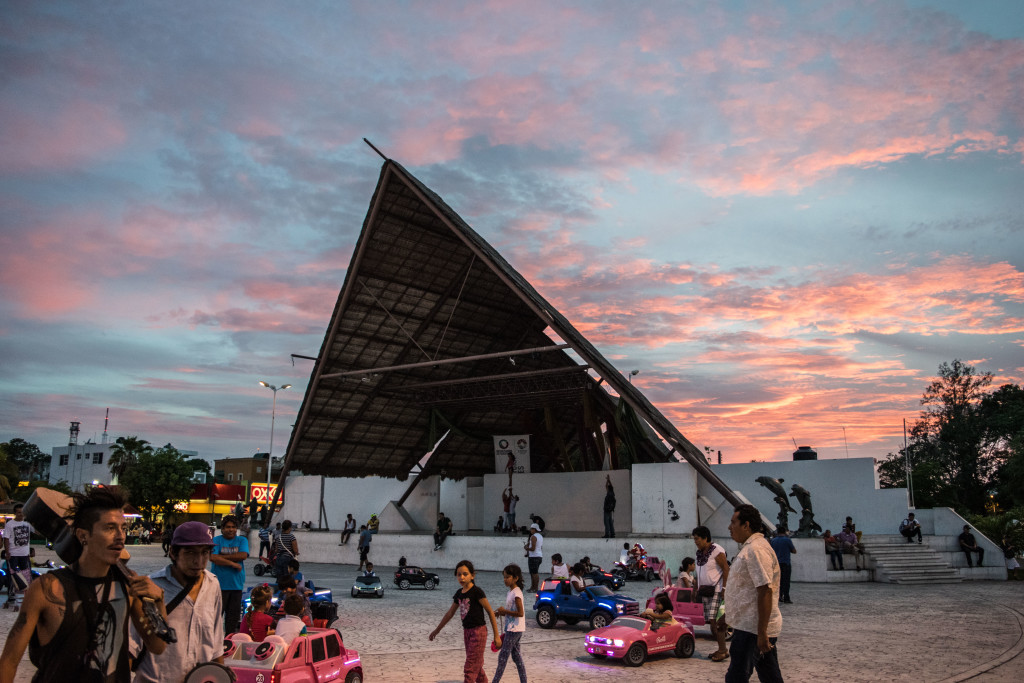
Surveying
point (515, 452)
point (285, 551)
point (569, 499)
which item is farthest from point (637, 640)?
point (515, 452)

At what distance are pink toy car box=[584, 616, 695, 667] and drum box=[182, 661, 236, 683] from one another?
8.01 metres

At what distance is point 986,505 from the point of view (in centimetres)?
5297

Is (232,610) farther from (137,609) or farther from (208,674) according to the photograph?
(137,609)

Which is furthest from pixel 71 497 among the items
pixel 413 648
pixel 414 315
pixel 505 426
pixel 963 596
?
pixel 505 426

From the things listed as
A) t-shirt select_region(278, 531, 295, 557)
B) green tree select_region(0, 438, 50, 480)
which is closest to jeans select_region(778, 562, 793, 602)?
t-shirt select_region(278, 531, 295, 557)

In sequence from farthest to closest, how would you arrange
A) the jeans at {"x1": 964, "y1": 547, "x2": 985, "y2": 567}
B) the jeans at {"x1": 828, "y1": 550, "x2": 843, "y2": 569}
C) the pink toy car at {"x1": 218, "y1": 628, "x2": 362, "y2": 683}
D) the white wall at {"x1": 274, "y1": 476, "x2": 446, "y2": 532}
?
the white wall at {"x1": 274, "y1": 476, "x2": 446, "y2": 532} → the jeans at {"x1": 964, "y1": 547, "x2": 985, "y2": 567} → the jeans at {"x1": 828, "y1": 550, "x2": 843, "y2": 569} → the pink toy car at {"x1": 218, "y1": 628, "x2": 362, "y2": 683}

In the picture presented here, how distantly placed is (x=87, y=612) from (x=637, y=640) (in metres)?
9.08

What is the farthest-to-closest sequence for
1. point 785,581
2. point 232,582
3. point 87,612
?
point 785,581 → point 232,582 → point 87,612

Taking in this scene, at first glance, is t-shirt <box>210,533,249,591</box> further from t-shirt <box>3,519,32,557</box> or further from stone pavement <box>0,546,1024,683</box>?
t-shirt <box>3,519,32,557</box>

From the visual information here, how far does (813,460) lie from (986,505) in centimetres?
3029

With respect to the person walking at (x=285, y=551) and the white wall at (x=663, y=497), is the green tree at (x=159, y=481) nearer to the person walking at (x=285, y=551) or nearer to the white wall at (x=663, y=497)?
the white wall at (x=663, y=497)

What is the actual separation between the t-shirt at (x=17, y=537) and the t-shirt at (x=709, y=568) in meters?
12.5

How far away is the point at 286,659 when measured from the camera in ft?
25.8

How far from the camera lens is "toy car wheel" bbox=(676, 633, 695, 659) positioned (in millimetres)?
11688
